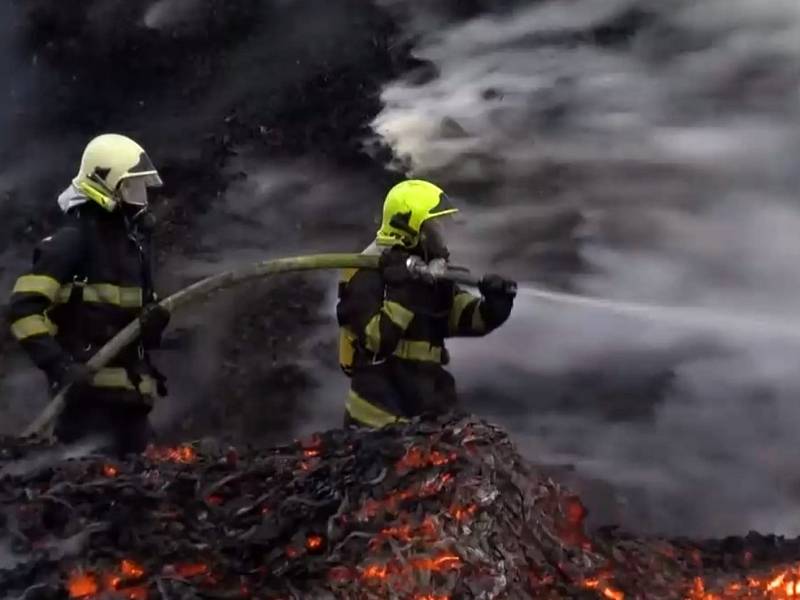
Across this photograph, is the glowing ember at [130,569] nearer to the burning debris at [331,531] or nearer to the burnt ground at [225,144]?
the burning debris at [331,531]

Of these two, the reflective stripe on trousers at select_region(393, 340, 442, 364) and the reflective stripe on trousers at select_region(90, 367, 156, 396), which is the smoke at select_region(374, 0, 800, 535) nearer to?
the reflective stripe on trousers at select_region(393, 340, 442, 364)

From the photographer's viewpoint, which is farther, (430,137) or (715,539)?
(430,137)

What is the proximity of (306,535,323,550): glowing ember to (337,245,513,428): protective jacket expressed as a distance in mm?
780

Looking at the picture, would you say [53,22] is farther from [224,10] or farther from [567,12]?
[567,12]

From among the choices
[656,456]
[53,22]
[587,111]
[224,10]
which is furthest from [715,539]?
[53,22]

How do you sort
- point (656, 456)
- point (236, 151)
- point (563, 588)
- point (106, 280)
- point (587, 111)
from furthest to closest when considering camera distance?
1. point (236, 151)
2. point (587, 111)
3. point (656, 456)
4. point (106, 280)
5. point (563, 588)

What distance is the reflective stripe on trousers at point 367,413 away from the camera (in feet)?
10.3

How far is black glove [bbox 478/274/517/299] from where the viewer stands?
3.02 meters

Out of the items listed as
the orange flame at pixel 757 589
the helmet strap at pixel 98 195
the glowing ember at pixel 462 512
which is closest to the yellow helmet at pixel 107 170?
the helmet strap at pixel 98 195

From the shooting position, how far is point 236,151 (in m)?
3.80

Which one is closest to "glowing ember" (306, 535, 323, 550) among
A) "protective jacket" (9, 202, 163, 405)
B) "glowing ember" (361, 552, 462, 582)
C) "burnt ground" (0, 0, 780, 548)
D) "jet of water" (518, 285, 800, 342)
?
"glowing ember" (361, 552, 462, 582)

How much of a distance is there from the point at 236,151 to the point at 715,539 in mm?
1993

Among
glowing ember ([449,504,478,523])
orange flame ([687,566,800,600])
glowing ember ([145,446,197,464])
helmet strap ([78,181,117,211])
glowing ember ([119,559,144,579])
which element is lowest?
orange flame ([687,566,800,600])

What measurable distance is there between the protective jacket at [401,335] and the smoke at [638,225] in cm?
27
